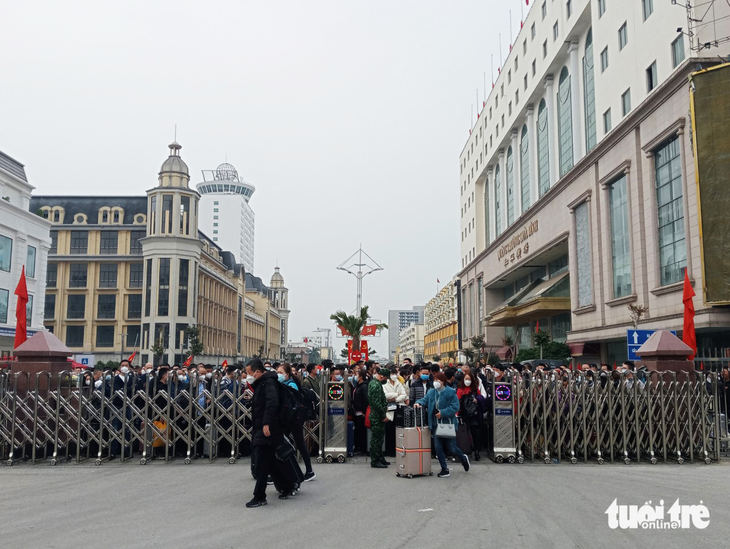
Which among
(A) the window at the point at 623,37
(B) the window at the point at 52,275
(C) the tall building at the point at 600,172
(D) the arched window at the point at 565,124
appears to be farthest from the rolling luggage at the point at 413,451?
(B) the window at the point at 52,275

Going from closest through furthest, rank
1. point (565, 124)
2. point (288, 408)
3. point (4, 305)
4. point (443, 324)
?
point (288, 408)
point (565, 124)
point (4, 305)
point (443, 324)

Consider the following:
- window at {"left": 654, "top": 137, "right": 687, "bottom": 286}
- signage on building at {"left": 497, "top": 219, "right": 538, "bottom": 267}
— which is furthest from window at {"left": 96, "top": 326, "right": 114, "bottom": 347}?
window at {"left": 654, "top": 137, "right": 687, "bottom": 286}

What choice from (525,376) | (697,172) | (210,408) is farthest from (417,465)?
(697,172)

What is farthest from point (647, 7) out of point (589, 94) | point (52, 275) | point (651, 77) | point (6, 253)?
point (52, 275)

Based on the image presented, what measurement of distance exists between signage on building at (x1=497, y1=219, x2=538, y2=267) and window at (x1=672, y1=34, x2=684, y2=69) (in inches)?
694

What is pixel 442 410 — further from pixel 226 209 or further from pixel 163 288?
pixel 226 209

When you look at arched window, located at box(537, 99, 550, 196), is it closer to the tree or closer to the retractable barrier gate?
the retractable barrier gate

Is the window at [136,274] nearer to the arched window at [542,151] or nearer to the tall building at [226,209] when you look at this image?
the arched window at [542,151]

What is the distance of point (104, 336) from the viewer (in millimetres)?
70250

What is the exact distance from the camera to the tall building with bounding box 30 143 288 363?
66.2m

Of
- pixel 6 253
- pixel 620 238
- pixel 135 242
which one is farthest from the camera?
pixel 135 242

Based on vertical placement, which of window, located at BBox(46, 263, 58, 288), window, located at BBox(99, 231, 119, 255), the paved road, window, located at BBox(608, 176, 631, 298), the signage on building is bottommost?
the paved road

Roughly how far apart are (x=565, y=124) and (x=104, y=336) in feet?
181

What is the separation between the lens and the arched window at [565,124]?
3625 cm
